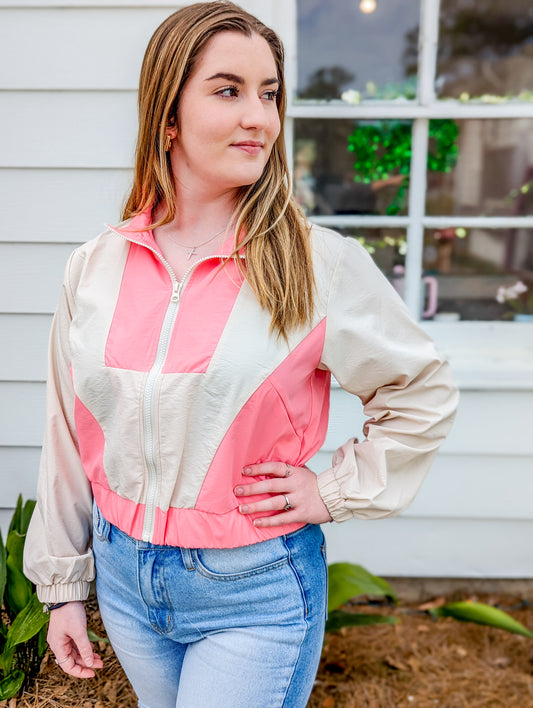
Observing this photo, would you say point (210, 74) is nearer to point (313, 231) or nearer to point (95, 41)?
point (313, 231)

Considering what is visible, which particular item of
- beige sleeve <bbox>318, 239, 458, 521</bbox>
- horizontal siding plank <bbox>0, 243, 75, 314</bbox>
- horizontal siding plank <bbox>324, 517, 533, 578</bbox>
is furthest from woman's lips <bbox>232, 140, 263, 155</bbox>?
horizontal siding plank <bbox>324, 517, 533, 578</bbox>

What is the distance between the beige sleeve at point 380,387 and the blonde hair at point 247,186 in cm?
9

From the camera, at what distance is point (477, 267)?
8.98 feet

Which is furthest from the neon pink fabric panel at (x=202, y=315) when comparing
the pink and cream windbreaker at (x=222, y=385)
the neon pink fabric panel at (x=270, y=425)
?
the neon pink fabric panel at (x=270, y=425)

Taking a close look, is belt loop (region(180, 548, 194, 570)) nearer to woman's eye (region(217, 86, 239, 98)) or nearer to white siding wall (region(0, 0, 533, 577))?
woman's eye (region(217, 86, 239, 98))

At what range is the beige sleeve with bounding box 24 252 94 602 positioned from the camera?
4.90 ft

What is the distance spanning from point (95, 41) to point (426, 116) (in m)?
1.23

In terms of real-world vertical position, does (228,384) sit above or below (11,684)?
above

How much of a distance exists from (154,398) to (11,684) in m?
1.14

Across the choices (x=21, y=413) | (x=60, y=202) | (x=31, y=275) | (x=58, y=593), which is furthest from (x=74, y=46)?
(x=58, y=593)

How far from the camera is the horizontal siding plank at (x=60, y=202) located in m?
2.36

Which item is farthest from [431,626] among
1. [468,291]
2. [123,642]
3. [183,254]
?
[183,254]

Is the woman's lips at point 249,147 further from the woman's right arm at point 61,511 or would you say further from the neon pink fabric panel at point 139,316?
the woman's right arm at point 61,511

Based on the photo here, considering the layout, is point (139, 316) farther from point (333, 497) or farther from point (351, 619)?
point (351, 619)
